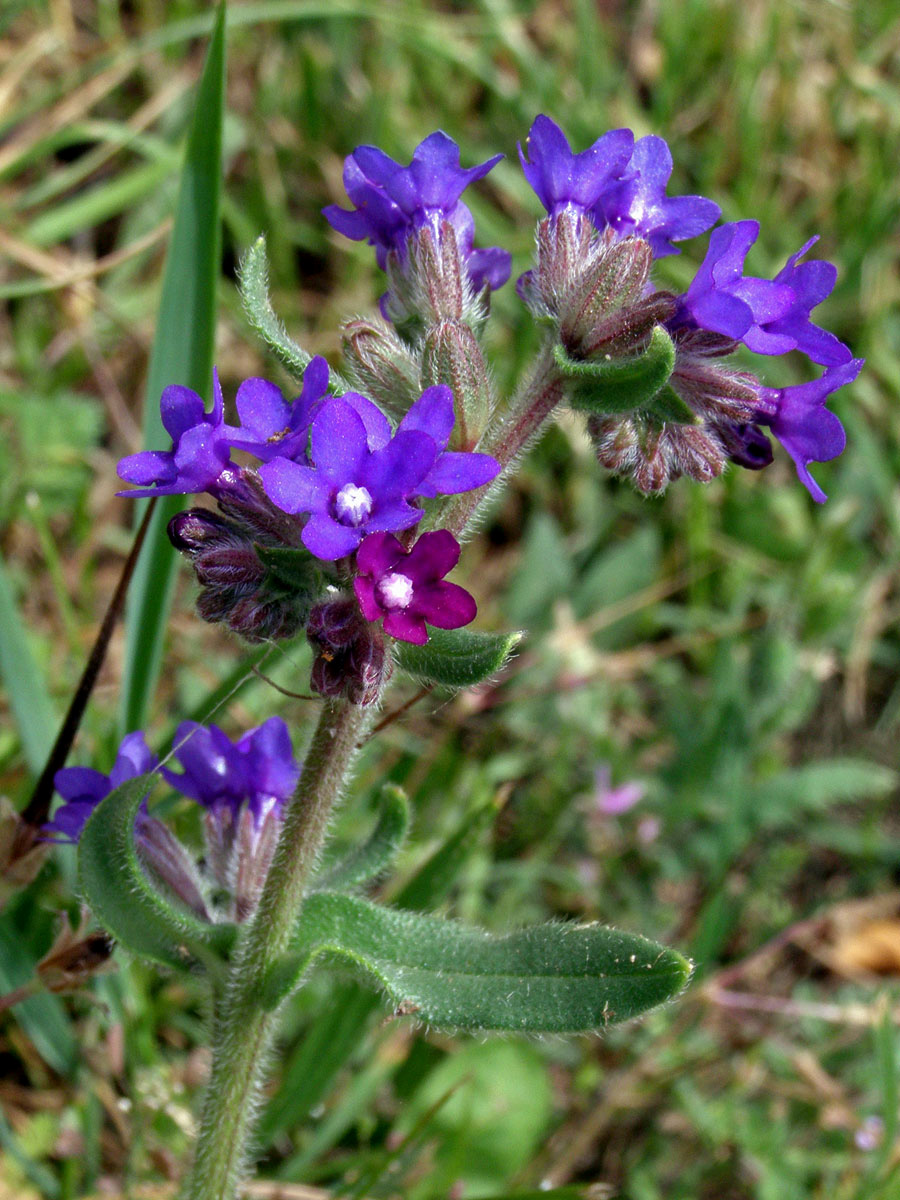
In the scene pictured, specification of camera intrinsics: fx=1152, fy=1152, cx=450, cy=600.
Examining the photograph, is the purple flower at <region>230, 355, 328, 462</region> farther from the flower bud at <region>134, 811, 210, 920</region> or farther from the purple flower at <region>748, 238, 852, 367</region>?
the flower bud at <region>134, 811, 210, 920</region>

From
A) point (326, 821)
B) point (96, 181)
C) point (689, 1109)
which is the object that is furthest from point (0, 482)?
point (689, 1109)

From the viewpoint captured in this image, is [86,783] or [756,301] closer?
[756,301]

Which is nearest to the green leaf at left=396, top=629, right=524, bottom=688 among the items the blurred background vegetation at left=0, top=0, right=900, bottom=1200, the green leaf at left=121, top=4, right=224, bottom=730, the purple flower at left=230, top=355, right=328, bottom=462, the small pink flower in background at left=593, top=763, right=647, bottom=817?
the purple flower at left=230, top=355, right=328, bottom=462

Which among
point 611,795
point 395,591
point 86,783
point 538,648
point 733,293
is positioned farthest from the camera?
point 538,648

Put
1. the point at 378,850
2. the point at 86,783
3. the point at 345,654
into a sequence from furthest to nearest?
the point at 378,850 → the point at 86,783 → the point at 345,654

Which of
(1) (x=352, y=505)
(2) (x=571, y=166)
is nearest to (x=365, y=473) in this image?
(1) (x=352, y=505)

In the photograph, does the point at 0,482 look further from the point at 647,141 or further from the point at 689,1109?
the point at 689,1109

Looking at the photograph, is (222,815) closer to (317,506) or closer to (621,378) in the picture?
(317,506)

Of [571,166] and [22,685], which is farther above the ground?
[571,166]
